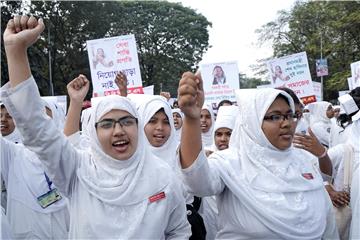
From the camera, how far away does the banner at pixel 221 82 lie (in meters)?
7.57

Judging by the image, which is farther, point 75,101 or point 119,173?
point 75,101

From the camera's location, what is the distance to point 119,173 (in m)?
2.35

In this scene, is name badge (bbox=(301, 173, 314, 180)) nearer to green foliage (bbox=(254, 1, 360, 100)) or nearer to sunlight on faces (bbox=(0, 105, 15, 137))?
sunlight on faces (bbox=(0, 105, 15, 137))

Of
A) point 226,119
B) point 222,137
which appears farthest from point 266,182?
point 226,119

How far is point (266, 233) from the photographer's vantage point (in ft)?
7.86

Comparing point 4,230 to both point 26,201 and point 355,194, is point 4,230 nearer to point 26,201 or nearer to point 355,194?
point 26,201

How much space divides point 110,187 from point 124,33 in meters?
27.1

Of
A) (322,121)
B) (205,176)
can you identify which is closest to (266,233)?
(205,176)

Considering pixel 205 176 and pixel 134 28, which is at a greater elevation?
pixel 134 28

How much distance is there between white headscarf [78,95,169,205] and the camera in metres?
2.28

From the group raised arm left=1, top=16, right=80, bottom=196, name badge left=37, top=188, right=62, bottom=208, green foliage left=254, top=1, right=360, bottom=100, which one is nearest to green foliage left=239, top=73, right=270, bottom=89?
green foliage left=254, top=1, right=360, bottom=100

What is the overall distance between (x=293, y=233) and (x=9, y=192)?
1912mm

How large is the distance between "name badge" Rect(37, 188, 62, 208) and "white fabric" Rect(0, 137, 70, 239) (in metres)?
0.02

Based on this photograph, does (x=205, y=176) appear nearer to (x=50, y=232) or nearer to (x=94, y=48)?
(x=50, y=232)
